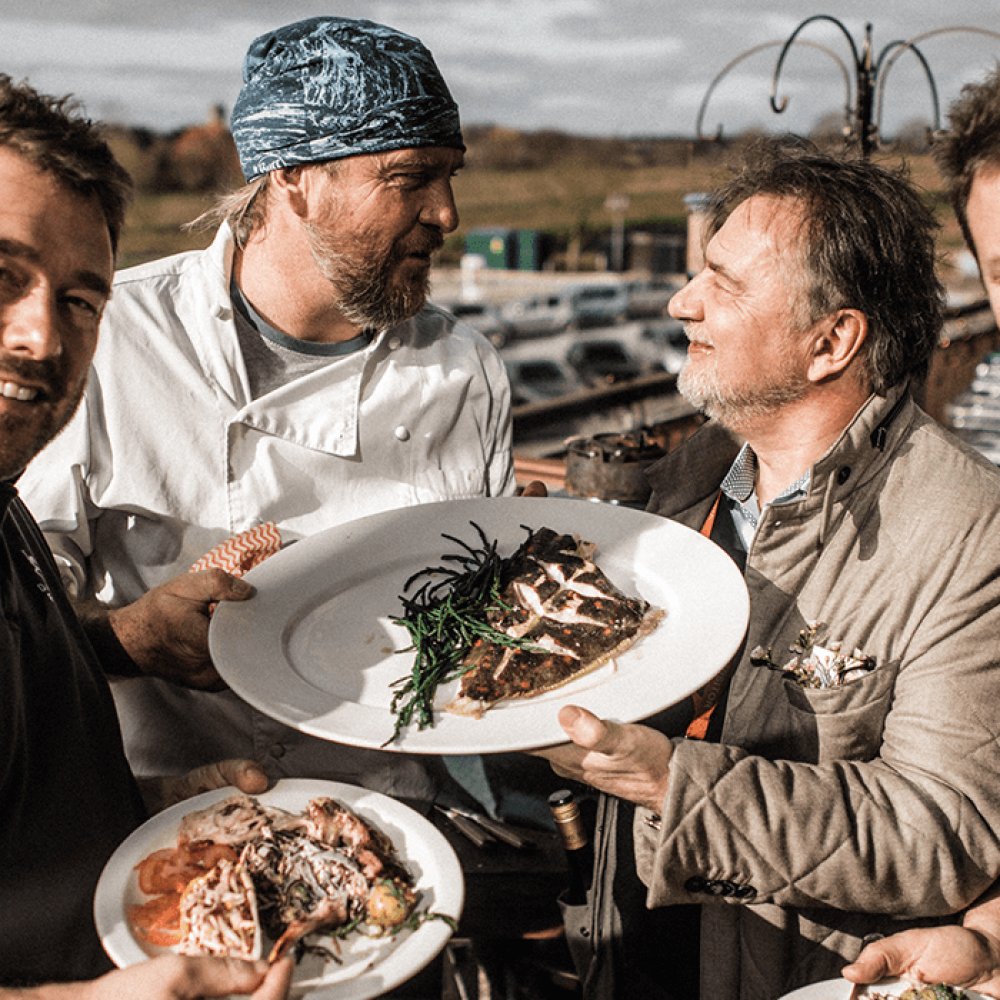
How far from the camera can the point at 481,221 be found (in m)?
73.1

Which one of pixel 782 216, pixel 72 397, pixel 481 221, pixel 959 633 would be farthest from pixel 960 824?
pixel 481 221

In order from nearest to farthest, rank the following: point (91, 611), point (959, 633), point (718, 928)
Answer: point (959, 633), point (718, 928), point (91, 611)

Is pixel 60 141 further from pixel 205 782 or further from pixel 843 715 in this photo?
pixel 843 715

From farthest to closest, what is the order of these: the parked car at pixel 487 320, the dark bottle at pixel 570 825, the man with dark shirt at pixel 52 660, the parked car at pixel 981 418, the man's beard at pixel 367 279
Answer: the parked car at pixel 487 320
the parked car at pixel 981 418
the man's beard at pixel 367 279
the dark bottle at pixel 570 825
the man with dark shirt at pixel 52 660

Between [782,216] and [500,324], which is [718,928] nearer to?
[782,216]

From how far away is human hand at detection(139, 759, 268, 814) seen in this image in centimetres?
171

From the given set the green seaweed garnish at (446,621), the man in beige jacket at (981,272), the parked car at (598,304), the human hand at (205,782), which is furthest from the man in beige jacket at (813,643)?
the parked car at (598,304)

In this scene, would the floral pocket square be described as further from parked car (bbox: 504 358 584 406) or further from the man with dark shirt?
parked car (bbox: 504 358 584 406)

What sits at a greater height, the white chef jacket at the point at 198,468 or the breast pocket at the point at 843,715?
the white chef jacket at the point at 198,468

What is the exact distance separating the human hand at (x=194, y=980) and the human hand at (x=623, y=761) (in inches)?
24.3

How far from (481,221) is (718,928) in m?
75.5

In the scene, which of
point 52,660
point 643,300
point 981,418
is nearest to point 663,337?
point 643,300

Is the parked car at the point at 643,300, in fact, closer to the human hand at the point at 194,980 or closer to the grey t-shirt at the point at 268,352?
the grey t-shirt at the point at 268,352

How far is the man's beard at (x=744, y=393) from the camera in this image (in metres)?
2.47
